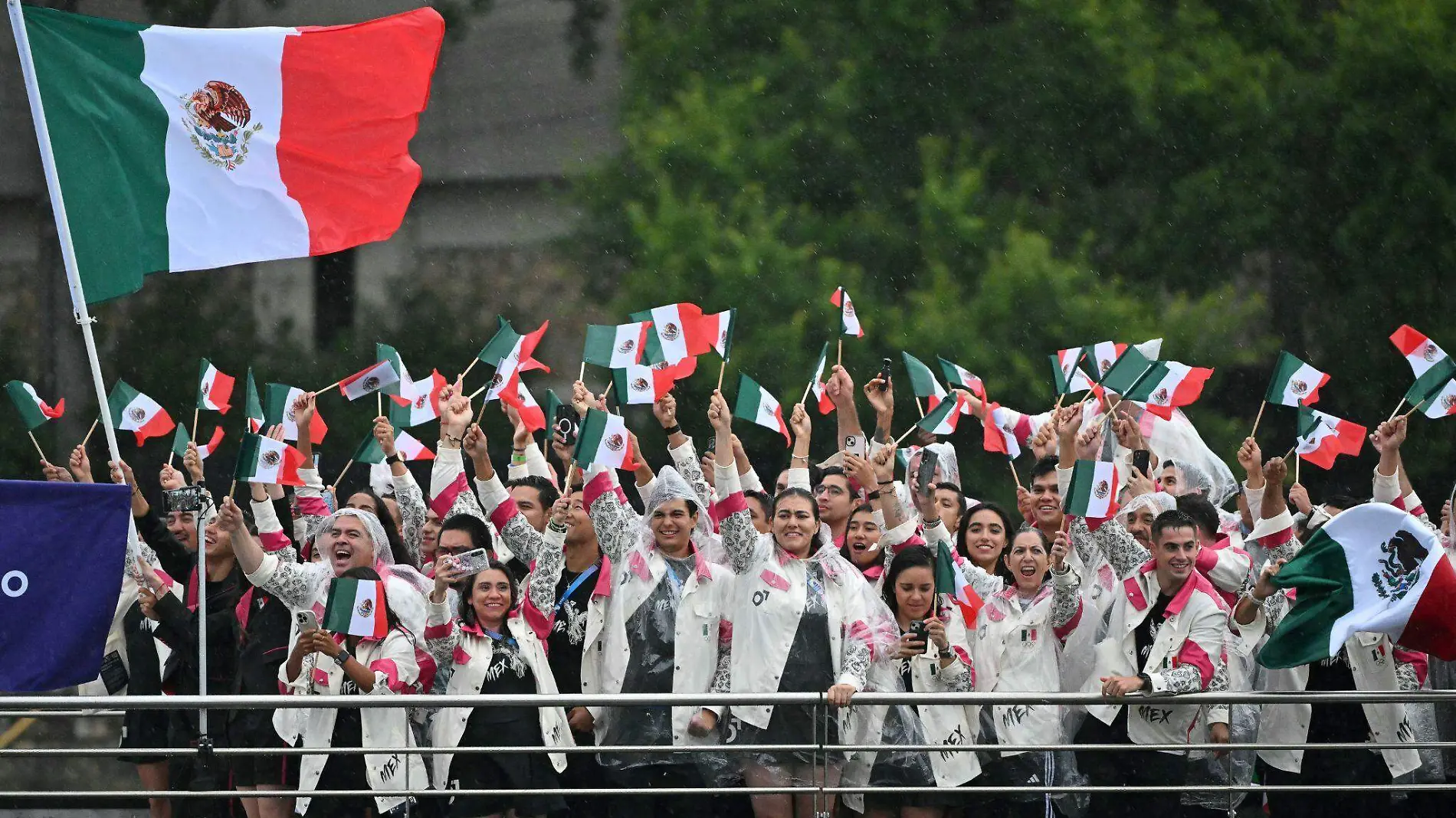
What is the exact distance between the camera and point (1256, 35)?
1716 centimetres

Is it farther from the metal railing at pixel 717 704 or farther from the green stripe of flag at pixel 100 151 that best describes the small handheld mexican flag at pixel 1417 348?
the green stripe of flag at pixel 100 151

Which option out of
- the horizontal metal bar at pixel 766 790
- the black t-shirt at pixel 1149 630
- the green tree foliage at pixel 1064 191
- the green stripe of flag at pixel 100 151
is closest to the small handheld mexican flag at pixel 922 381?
the black t-shirt at pixel 1149 630

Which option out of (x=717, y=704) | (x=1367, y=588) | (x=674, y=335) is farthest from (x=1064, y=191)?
(x=717, y=704)

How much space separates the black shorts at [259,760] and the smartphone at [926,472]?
120 inches

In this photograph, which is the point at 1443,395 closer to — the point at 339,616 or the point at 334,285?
the point at 339,616

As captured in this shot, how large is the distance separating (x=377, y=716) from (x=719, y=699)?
1757 millimetres

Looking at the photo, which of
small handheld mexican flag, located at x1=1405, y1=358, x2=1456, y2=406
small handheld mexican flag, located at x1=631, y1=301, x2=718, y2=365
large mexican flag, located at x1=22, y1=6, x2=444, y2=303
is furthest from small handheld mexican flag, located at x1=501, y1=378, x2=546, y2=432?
small handheld mexican flag, located at x1=1405, y1=358, x2=1456, y2=406

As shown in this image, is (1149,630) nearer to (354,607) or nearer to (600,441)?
(600,441)

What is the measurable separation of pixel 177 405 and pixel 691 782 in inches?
400

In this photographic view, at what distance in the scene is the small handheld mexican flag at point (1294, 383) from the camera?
1034 centimetres

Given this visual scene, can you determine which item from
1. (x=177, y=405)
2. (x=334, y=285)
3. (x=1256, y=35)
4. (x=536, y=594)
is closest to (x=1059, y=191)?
(x=1256, y=35)

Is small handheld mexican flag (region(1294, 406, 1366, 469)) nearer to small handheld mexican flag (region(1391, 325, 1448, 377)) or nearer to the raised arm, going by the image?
small handheld mexican flag (region(1391, 325, 1448, 377))

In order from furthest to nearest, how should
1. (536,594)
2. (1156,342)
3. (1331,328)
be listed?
(1331,328) < (1156,342) < (536,594)

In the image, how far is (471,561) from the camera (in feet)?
26.6
